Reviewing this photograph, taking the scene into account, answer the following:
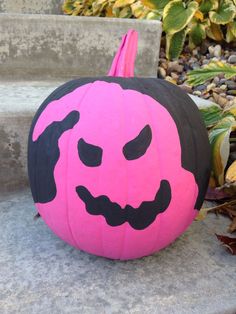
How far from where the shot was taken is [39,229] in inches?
52.2

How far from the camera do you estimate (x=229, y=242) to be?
4.09 feet

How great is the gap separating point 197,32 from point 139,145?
1550 mm

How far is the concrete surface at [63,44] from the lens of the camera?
200 cm

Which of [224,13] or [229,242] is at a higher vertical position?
[224,13]

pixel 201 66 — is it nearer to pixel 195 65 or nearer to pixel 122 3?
pixel 195 65

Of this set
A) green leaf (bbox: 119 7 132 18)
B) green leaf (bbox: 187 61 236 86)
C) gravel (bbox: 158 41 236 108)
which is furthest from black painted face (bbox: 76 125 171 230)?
green leaf (bbox: 119 7 132 18)

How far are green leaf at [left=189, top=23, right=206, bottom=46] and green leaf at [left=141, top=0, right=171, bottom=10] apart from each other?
0.23 m

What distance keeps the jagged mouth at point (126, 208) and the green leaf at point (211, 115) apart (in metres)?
0.70

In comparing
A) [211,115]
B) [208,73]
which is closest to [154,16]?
[208,73]

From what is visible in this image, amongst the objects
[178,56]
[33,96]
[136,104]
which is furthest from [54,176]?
[178,56]

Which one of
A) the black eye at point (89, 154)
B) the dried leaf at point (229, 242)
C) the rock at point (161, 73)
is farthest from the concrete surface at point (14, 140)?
the rock at point (161, 73)

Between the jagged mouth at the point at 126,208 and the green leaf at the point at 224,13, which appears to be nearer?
the jagged mouth at the point at 126,208

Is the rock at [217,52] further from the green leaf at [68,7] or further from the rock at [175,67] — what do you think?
the green leaf at [68,7]

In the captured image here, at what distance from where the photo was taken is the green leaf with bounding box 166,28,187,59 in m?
2.30
